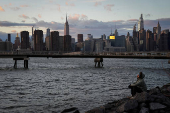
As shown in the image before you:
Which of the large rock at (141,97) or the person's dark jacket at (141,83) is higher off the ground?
the person's dark jacket at (141,83)

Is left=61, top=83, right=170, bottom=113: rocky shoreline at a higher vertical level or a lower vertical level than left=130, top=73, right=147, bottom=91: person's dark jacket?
lower

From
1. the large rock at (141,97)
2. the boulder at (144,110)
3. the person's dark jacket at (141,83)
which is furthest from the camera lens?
the person's dark jacket at (141,83)

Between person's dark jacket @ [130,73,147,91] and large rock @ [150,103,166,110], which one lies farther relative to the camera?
person's dark jacket @ [130,73,147,91]

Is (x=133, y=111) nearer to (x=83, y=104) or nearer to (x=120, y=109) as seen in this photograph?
(x=120, y=109)

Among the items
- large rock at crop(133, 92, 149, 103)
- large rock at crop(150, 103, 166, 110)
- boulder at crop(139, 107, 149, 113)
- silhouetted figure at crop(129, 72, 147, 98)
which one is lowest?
boulder at crop(139, 107, 149, 113)

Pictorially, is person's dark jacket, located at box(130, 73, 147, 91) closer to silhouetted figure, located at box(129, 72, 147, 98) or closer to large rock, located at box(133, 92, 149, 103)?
silhouetted figure, located at box(129, 72, 147, 98)

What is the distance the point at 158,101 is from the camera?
1627 centimetres

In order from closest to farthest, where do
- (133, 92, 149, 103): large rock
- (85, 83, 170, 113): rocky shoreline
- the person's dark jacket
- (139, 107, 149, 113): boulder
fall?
(139, 107, 149, 113): boulder
(85, 83, 170, 113): rocky shoreline
(133, 92, 149, 103): large rock
the person's dark jacket

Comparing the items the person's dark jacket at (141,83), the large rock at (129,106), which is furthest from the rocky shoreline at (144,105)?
the person's dark jacket at (141,83)

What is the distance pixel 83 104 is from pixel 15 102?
715 centimetres

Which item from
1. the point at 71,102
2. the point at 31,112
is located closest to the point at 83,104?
the point at 71,102

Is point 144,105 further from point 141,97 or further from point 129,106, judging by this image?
point 129,106

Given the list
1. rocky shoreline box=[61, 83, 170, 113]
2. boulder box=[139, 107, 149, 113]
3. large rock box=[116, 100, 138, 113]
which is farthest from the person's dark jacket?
boulder box=[139, 107, 149, 113]

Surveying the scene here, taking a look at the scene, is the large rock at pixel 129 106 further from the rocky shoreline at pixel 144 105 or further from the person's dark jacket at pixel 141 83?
the person's dark jacket at pixel 141 83
